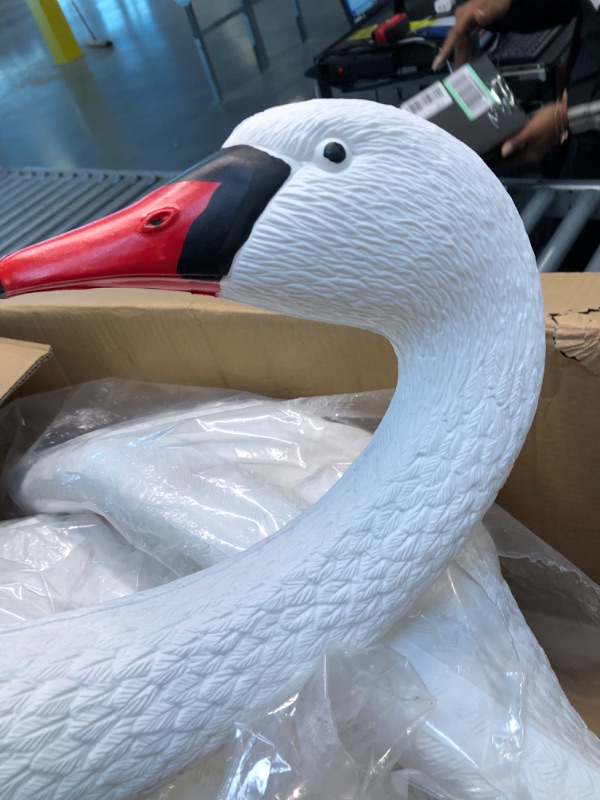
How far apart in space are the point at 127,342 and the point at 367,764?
55 centimetres

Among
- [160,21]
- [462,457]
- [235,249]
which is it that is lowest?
[160,21]

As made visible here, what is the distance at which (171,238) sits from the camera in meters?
0.37

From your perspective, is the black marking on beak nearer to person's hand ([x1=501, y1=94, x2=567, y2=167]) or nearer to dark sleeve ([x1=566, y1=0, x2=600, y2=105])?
person's hand ([x1=501, y1=94, x2=567, y2=167])

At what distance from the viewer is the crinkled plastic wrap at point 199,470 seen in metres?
0.57

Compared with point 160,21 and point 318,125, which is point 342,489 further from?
point 160,21

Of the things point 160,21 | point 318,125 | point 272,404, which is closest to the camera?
point 318,125

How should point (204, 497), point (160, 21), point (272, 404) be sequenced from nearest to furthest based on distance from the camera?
point (204, 497) < point (272, 404) < point (160, 21)

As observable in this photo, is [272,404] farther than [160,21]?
No

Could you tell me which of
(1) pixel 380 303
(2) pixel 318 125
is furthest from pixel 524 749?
(2) pixel 318 125

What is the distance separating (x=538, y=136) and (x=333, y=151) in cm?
69

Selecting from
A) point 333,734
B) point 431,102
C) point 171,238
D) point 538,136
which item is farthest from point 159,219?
point 538,136

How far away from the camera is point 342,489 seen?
17.7 inches

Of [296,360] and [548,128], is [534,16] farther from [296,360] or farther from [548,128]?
[296,360]

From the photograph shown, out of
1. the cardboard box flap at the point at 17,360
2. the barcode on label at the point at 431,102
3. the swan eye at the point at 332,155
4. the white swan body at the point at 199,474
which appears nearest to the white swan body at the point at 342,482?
the swan eye at the point at 332,155
